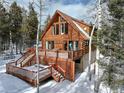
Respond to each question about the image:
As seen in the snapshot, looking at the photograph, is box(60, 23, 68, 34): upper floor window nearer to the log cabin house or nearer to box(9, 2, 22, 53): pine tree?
the log cabin house

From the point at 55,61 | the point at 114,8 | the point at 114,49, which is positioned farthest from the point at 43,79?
the point at 114,8

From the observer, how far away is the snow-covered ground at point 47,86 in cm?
1644

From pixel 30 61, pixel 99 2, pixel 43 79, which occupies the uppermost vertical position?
pixel 99 2

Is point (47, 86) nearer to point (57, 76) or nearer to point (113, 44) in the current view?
point (57, 76)

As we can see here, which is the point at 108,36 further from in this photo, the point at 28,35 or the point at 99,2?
the point at 28,35

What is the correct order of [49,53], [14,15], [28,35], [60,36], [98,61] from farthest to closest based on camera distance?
[28,35], [14,15], [60,36], [49,53], [98,61]

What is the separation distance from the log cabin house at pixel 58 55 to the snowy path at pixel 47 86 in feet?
2.04

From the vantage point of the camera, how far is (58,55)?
2075 centimetres

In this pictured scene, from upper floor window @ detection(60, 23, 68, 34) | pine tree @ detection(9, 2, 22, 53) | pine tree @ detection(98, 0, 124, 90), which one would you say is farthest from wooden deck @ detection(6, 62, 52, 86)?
pine tree @ detection(9, 2, 22, 53)

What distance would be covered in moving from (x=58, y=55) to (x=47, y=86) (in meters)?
4.22

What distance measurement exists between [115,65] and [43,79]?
8.55 m

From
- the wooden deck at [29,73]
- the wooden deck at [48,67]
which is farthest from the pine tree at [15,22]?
the wooden deck at [29,73]

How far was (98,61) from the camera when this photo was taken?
12.5 m

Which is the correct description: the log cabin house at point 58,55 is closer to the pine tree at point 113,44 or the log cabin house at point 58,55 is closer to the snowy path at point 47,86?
A: the snowy path at point 47,86
